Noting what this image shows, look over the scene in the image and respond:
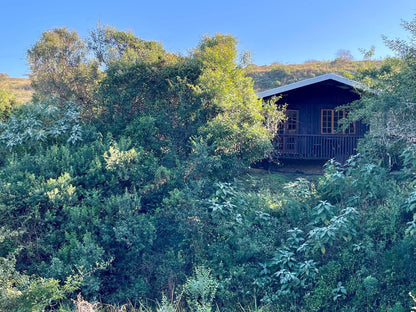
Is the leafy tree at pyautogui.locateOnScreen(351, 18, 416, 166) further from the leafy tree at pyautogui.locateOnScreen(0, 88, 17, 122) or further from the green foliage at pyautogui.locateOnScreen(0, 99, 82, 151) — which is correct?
the leafy tree at pyautogui.locateOnScreen(0, 88, 17, 122)

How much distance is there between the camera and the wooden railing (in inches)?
497

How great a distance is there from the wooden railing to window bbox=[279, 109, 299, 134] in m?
0.59

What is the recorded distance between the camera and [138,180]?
26.1ft

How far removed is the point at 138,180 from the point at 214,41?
5.86 metres

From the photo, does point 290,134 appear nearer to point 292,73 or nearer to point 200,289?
point 200,289

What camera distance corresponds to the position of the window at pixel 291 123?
44.3 feet

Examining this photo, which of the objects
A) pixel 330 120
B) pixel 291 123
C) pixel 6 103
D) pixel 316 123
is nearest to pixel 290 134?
pixel 291 123

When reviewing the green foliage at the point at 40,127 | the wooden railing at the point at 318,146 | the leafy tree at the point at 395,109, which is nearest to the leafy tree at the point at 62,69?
the green foliage at the point at 40,127

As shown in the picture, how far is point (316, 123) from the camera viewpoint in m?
13.5

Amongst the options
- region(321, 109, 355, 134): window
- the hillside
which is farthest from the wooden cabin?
the hillside

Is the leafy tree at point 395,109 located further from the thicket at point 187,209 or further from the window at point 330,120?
the window at point 330,120

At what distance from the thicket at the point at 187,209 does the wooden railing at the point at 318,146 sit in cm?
288

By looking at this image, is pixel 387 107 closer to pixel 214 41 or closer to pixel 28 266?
pixel 214 41

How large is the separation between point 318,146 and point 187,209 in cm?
773
